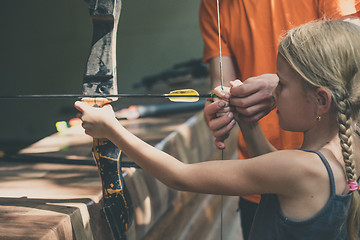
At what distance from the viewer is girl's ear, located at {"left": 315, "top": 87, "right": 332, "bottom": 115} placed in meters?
0.70

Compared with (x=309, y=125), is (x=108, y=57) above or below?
above

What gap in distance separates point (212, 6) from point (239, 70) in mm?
195

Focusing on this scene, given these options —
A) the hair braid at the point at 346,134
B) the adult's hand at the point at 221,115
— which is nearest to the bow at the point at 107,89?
the adult's hand at the point at 221,115

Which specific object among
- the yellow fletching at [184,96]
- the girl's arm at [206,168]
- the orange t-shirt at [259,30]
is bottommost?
the girl's arm at [206,168]

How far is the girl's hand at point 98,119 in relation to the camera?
0.77 meters

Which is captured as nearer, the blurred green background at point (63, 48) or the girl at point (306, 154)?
the girl at point (306, 154)

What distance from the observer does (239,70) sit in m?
1.12

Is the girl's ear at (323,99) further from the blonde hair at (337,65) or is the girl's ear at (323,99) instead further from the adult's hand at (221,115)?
the adult's hand at (221,115)

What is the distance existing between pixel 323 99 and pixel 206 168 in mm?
253

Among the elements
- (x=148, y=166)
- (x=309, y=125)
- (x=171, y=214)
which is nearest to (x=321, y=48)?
(x=309, y=125)

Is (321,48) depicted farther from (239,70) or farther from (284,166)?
(239,70)

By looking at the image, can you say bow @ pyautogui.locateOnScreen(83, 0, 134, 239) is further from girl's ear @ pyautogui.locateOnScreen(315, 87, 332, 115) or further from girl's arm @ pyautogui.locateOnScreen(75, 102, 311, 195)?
girl's ear @ pyautogui.locateOnScreen(315, 87, 332, 115)

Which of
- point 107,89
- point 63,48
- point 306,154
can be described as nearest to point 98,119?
point 107,89

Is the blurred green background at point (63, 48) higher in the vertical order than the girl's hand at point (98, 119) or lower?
higher
